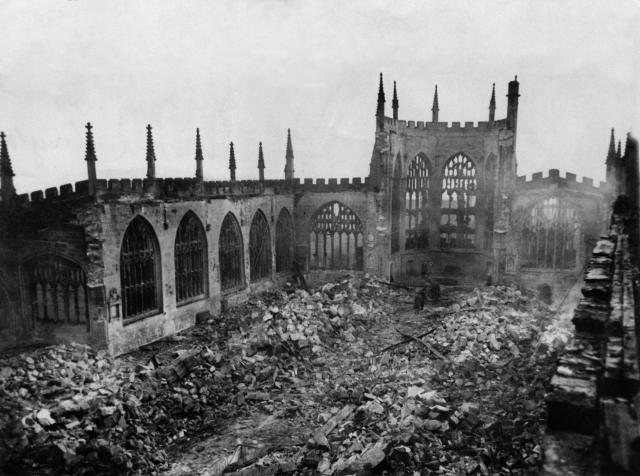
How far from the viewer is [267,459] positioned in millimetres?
13070

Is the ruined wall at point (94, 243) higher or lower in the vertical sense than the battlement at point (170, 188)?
lower

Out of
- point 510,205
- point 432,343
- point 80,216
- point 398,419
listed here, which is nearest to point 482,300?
point 432,343

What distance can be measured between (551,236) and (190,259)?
22.8 metres

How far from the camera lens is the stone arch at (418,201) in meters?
38.0

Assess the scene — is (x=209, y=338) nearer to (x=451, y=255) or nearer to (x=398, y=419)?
(x=398, y=419)

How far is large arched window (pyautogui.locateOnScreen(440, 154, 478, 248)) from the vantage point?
124 feet

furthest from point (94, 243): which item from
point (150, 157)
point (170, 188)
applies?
point (150, 157)

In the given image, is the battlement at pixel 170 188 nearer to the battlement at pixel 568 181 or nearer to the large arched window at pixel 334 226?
the large arched window at pixel 334 226

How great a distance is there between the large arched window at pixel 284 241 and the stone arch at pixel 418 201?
354 inches

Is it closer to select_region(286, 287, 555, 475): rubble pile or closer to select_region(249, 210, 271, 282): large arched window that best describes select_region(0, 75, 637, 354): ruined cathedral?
select_region(249, 210, 271, 282): large arched window

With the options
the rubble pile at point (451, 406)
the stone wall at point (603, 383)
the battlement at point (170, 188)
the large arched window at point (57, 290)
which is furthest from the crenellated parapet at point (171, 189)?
the stone wall at point (603, 383)

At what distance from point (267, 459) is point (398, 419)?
3448 millimetres

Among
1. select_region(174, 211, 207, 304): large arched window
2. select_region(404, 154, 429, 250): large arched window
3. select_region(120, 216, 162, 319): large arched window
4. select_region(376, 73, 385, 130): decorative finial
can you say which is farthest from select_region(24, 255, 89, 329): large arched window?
select_region(404, 154, 429, 250): large arched window

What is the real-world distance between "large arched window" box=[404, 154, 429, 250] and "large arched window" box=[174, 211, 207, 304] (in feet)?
56.1
